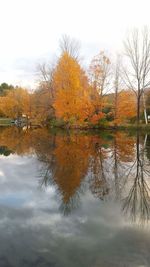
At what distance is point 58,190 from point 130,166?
13.2ft

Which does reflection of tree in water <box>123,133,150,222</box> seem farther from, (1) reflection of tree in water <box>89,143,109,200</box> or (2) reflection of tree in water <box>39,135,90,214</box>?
(2) reflection of tree in water <box>39,135,90,214</box>

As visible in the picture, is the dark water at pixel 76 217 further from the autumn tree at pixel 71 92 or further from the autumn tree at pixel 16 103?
the autumn tree at pixel 16 103

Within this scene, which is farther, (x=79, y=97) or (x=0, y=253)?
(x=79, y=97)

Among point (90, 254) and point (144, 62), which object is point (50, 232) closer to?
point (90, 254)

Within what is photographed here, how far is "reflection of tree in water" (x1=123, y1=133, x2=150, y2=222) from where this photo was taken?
554 cm

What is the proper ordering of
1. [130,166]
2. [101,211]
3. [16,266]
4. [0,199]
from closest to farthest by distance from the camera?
[16,266] → [101,211] → [0,199] → [130,166]

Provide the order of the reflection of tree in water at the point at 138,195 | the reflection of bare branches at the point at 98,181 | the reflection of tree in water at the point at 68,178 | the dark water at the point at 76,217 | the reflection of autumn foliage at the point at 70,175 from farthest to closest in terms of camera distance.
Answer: the reflection of autumn foliage at the point at 70,175 → the reflection of bare branches at the point at 98,181 → the reflection of tree in water at the point at 68,178 → the reflection of tree in water at the point at 138,195 → the dark water at the point at 76,217

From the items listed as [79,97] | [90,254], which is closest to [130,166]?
[90,254]

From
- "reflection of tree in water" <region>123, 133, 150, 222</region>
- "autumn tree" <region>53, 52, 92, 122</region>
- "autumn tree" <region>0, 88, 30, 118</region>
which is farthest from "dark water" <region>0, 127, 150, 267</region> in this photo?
"autumn tree" <region>0, 88, 30, 118</region>

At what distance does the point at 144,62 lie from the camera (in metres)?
36.4

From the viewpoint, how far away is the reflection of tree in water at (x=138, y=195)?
5535 millimetres

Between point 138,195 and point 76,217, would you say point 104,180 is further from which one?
point 76,217

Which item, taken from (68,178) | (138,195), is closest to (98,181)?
(68,178)

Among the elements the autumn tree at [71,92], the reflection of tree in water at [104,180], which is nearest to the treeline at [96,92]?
the autumn tree at [71,92]
